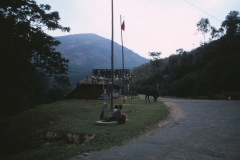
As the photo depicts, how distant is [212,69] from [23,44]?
38.2m

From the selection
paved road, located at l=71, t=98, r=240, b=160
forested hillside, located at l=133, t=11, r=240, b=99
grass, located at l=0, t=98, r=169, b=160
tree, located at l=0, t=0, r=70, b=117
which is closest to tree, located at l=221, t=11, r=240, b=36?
forested hillside, located at l=133, t=11, r=240, b=99

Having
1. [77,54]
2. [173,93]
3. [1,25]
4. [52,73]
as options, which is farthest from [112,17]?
[77,54]

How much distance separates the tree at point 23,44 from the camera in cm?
1642

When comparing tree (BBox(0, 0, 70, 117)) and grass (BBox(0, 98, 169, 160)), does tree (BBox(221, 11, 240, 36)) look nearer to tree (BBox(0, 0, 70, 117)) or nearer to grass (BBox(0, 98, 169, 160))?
tree (BBox(0, 0, 70, 117))

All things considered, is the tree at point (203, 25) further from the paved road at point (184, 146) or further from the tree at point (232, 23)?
the paved road at point (184, 146)

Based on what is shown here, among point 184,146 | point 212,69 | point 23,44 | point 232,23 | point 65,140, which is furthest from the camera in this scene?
point 232,23

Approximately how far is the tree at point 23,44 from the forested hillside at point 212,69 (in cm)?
2691

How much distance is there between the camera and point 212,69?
154ft

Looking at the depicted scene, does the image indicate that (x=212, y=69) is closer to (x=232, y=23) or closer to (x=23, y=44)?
(x=232, y=23)

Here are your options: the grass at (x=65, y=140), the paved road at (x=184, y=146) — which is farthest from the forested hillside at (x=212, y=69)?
the grass at (x=65, y=140)

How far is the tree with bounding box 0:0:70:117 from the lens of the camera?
1642 cm

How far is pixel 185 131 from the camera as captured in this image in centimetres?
1014

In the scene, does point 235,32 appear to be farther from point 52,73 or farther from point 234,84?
point 52,73

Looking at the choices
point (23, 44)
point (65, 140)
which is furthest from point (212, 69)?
point (65, 140)
